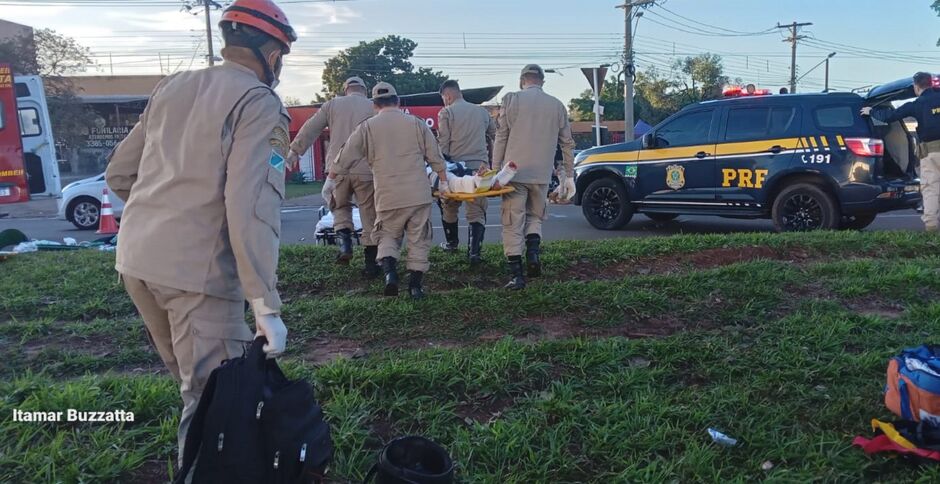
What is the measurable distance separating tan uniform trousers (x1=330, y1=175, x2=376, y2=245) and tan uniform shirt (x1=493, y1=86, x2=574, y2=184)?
1395 millimetres

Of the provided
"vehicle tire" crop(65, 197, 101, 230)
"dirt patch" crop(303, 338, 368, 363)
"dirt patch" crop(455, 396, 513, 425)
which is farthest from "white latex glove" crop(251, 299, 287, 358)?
"vehicle tire" crop(65, 197, 101, 230)

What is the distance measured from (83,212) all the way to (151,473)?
1288 centimetres

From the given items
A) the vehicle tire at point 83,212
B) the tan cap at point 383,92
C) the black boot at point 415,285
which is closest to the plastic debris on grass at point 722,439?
the black boot at point 415,285

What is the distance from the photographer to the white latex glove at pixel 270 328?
219 centimetres

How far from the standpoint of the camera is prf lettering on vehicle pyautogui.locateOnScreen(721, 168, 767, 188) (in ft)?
30.5

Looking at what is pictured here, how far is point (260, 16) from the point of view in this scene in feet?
7.98

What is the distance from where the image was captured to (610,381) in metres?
3.63

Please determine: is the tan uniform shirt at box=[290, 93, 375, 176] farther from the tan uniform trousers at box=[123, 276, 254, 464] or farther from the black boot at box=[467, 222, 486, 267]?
the tan uniform trousers at box=[123, 276, 254, 464]

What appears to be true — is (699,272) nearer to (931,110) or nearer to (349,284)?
(349,284)

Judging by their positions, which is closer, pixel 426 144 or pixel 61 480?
pixel 61 480

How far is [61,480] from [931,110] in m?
8.90

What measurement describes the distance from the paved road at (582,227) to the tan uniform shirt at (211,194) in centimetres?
761

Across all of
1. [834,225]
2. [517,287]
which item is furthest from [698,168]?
[517,287]

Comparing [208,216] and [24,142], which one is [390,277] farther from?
[24,142]
